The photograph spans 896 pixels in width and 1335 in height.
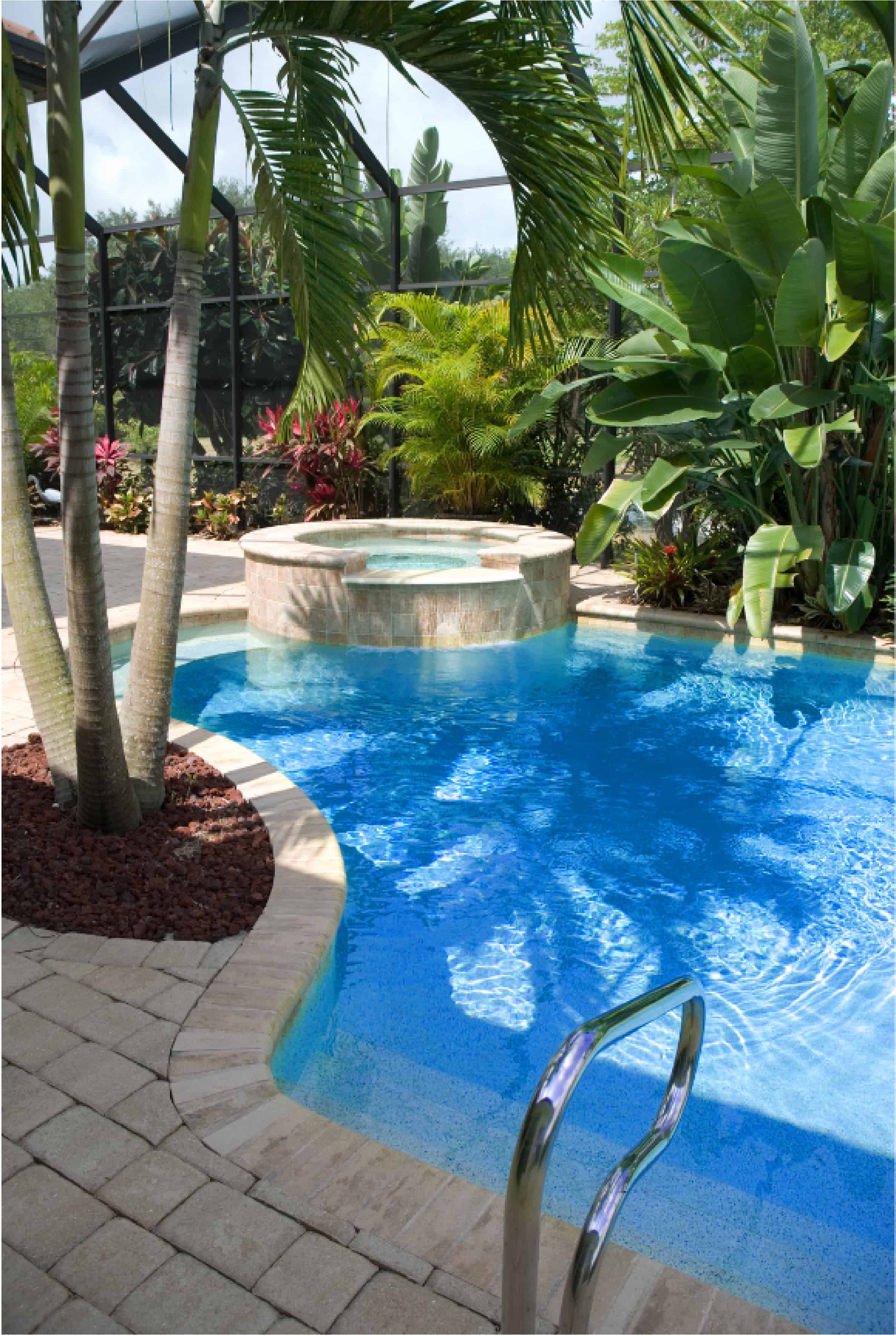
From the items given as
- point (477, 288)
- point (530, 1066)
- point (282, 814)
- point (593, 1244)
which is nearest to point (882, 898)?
point (530, 1066)

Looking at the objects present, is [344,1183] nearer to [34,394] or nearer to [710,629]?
[710,629]

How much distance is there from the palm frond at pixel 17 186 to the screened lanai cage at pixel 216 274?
→ 659cm

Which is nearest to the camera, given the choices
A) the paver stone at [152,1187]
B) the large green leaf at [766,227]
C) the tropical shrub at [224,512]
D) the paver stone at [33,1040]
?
the paver stone at [152,1187]

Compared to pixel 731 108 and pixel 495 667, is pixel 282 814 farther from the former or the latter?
pixel 731 108

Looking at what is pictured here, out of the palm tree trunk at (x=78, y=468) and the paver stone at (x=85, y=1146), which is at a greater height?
the palm tree trunk at (x=78, y=468)

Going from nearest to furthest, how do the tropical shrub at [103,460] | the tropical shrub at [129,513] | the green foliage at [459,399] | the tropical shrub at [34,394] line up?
the green foliage at [459,399] < the tropical shrub at [129,513] < the tropical shrub at [103,460] < the tropical shrub at [34,394]

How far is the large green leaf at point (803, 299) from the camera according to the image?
7102mm

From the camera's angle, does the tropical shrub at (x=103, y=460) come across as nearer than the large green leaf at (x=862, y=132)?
No

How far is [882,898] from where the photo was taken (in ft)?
16.2

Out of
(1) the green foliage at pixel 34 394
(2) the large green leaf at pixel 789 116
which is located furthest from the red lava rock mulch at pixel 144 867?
Answer: (1) the green foliage at pixel 34 394

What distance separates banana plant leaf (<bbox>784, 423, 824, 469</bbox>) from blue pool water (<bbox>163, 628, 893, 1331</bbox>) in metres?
1.71

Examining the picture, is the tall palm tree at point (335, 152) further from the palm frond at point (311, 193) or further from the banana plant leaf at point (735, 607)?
the banana plant leaf at point (735, 607)

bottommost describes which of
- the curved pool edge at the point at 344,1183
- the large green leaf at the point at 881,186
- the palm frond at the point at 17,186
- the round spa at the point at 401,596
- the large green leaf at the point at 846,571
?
the curved pool edge at the point at 344,1183

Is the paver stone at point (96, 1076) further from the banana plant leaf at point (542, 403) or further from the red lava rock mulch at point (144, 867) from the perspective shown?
the banana plant leaf at point (542, 403)
